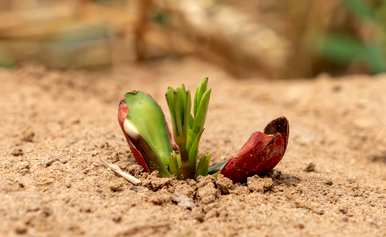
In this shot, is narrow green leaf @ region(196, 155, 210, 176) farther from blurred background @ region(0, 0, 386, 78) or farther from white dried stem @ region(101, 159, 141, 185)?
blurred background @ region(0, 0, 386, 78)

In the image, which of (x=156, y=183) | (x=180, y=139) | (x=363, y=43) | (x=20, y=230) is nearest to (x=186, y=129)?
(x=180, y=139)

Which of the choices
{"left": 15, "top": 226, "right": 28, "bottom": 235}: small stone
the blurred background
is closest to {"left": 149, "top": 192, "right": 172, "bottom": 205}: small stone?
{"left": 15, "top": 226, "right": 28, "bottom": 235}: small stone

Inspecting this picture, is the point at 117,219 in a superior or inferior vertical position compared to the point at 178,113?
inferior

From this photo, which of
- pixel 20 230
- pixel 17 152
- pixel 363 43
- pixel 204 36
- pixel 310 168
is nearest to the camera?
pixel 20 230

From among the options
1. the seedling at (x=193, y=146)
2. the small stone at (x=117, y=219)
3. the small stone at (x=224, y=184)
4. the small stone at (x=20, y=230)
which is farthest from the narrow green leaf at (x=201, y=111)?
the small stone at (x=20, y=230)

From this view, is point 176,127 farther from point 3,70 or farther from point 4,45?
point 4,45

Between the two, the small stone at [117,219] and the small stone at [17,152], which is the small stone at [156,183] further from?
the small stone at [17,152]

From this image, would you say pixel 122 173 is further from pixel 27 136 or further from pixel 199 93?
pixel 27 136
